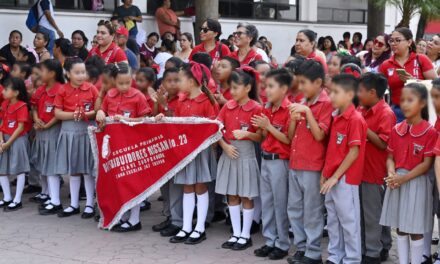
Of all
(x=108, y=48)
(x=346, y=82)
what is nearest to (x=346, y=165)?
(x=346, y=82)

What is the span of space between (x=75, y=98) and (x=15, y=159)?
103 cm

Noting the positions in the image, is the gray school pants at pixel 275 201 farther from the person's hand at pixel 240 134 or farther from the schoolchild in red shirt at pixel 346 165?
the schoolchild in red shirt at pixel 346 165

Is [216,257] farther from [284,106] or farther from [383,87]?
[383,87]

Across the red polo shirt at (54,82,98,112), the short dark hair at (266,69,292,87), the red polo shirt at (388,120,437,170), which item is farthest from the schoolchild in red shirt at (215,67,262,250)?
the red polo shirt at (54,82,98,112)

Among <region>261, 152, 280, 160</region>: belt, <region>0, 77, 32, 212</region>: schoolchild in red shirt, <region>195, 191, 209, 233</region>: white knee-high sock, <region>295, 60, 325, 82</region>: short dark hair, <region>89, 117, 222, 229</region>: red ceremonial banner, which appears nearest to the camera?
<region>295, 60, 325, 82</region>: short dark hair

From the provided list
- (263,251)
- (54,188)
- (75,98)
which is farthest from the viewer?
(54,188)

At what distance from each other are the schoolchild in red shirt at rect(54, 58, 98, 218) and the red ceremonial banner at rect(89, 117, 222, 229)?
403 millimetres

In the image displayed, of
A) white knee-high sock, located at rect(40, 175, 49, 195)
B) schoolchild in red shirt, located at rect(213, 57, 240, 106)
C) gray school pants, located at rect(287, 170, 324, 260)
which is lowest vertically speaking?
white knee-high sock, located at rect(40, 175, 49, 195)

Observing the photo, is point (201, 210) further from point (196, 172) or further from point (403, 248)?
point (403, 248)

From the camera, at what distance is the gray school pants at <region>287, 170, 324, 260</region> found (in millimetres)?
5117

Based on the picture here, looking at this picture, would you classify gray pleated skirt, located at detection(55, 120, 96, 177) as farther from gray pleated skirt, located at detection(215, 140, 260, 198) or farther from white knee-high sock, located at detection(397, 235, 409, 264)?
white knee-high sock, located at detection(397, 235, 409, 264)

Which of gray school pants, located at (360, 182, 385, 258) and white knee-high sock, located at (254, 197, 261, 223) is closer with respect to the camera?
gray school pants, located at (360, 182, 385, 258)

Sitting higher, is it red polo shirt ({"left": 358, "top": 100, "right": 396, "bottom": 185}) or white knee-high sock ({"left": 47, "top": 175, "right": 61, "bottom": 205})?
red polo shirt ({"left": 358, "top": 100, "right": 396, "bottom": 185})

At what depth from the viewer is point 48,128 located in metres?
6.95
